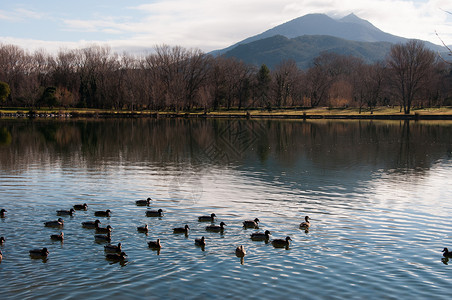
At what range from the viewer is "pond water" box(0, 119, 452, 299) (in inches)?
541

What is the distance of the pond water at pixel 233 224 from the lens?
13.8 metres

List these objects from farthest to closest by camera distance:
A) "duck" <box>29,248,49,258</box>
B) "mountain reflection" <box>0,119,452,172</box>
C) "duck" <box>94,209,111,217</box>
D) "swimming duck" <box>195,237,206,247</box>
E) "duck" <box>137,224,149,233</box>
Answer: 1. "mountain reflection" <box>0,119,452,172</box>
2. "duck" <box>94,209,111,217</box>
3. "duck" <box>137,224,149,233</box>
4. "swimming duck" <box>195,237,206,247</box>
5. "duck" <box>29,248,49,258</box>

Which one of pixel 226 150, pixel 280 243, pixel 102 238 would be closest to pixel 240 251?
pixel 280 243

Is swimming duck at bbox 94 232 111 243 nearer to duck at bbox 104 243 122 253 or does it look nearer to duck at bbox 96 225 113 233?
duck at bbox 96 225 113 233

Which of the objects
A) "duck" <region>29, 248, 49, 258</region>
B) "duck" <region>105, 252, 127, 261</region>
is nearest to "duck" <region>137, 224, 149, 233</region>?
"duck" <region>105, 252, 127, 261</region>

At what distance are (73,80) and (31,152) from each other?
11119 cm

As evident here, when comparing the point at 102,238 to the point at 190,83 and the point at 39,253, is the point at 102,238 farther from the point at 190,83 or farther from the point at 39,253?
the point at 190,83

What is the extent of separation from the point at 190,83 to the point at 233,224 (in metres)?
124

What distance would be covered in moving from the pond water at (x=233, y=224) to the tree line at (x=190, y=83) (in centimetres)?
8675

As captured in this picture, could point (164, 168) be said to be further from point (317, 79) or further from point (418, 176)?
point (317, 79)

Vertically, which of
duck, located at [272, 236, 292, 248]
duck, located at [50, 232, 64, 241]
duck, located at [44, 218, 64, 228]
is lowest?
duck, located at [272, 236, 292, 248]

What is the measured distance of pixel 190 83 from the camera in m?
141

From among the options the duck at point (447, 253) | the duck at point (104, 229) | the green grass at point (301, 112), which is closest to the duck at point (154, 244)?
the duck at point (104, 229)

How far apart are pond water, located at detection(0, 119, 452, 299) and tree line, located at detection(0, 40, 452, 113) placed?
285 ft
